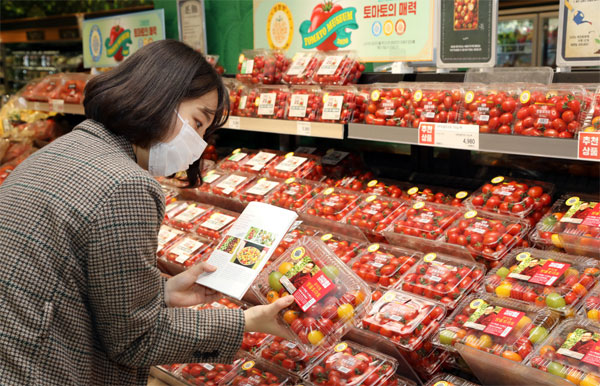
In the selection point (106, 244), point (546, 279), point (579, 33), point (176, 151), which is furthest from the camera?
point (579, 33)

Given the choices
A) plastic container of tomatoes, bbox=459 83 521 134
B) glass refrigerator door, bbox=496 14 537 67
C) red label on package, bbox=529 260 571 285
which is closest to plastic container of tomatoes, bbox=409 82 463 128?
plastic container of tomatoes, bbox=459 83 521 134

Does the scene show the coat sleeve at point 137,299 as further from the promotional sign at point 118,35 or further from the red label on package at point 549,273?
the promotional sign at point 118,35

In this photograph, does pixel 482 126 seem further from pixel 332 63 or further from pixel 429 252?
pixel 332 63

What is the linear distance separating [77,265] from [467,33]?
1.94 metres

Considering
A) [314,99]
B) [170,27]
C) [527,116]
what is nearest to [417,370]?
[527,116]

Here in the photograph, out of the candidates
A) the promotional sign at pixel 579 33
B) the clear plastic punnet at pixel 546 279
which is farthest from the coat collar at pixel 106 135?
the promotional sign at pixel 579 33

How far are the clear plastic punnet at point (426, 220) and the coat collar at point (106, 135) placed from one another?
125cm

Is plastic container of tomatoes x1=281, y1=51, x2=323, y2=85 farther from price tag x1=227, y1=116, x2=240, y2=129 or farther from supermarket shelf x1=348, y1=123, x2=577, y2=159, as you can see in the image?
supermarket shelf x1=348, y1=123, x2=577, y2=159

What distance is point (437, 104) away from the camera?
2.33 metres

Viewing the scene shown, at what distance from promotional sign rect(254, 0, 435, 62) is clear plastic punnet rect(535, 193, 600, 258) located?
42.1 inches

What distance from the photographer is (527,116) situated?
2.08 meters

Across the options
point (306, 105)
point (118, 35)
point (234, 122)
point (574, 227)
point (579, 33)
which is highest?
point (118, 35)

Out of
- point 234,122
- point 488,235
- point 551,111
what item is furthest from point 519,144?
point 234,122

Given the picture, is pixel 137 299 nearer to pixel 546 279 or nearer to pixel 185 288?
pixel 185 288
